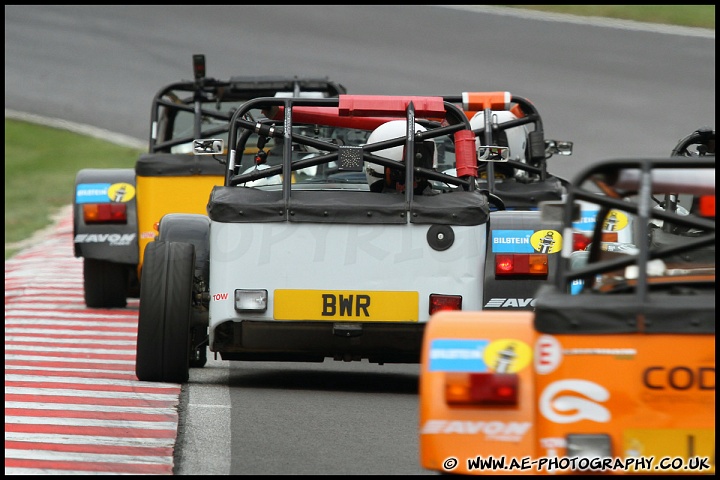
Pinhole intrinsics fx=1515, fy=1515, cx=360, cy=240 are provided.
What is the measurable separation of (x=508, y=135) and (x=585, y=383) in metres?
7.95

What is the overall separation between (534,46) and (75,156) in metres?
9.05

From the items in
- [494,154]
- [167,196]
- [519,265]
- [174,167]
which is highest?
[494,154]

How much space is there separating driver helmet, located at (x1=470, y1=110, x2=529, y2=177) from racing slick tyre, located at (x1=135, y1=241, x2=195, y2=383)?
13.6 ft

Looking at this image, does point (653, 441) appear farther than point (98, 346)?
No

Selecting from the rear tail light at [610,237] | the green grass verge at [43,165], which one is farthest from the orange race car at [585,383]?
the green grass verge at [43,165]

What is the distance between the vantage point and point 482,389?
514 centimetres

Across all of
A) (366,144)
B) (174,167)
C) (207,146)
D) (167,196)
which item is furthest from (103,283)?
(366,144)

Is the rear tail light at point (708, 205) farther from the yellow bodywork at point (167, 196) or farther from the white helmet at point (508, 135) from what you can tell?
the yellow bodywork at point (167, 196)

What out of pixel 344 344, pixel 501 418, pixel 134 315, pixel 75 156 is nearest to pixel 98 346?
pixel 134 315

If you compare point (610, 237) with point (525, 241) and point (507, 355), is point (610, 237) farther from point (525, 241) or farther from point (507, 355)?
point (507, 355)

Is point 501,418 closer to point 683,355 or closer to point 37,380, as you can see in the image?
point 683,355

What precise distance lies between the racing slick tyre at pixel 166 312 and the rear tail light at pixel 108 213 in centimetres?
368

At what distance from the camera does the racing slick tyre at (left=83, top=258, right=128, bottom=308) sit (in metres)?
13.2

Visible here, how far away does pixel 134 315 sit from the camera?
13.0 meters
